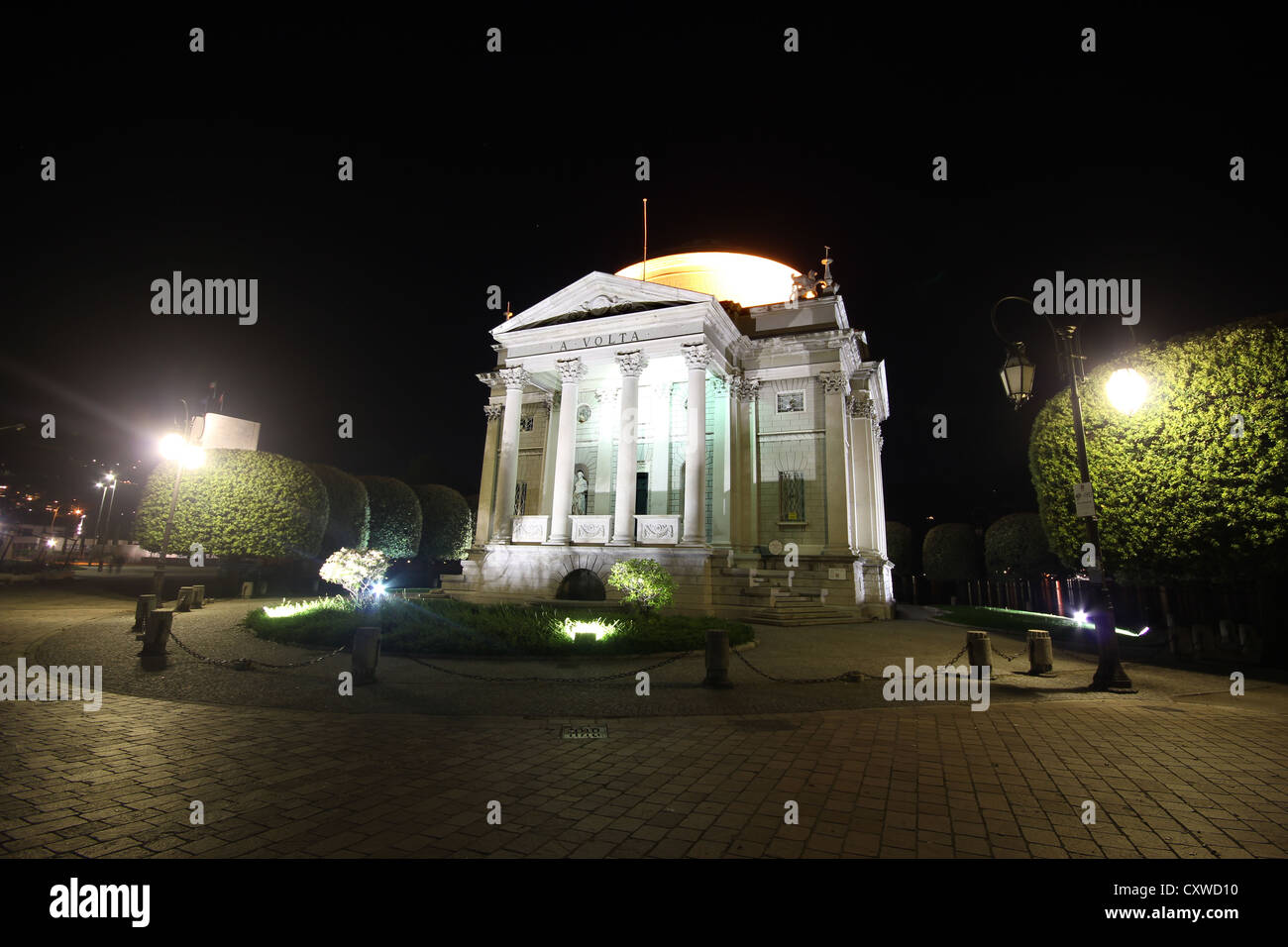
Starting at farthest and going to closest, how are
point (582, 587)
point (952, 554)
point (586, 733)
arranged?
point (952, 554)
point (582, 587)
point (586, 733)

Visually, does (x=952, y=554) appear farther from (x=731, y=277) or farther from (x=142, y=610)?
(x=142, y=610)

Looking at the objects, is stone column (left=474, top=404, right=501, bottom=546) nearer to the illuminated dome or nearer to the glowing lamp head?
the illuminated dome

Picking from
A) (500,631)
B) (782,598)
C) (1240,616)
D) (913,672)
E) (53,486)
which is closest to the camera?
(913,672)

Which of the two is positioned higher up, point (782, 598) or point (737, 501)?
point (737, 501)

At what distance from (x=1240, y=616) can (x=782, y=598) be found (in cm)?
1313

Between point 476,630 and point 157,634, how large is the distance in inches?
247

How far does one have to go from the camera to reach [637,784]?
18.0 ft

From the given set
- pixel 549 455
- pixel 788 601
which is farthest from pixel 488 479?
pixel 788 601

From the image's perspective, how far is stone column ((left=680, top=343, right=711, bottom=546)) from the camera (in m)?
24.5

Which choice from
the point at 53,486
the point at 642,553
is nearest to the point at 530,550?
the point at 642,553

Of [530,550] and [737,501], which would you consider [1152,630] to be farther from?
[530,550]

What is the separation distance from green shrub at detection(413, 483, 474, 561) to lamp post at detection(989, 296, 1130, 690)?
4258cm

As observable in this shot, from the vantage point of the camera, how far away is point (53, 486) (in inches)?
2066

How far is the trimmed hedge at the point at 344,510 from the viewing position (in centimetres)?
3712
